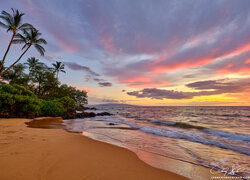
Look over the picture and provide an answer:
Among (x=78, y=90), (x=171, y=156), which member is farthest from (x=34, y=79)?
(x=171, y=156)

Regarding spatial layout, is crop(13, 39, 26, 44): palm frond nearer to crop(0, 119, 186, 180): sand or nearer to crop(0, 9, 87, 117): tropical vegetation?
crop(0, 9, 87, 117): tropical vegetation

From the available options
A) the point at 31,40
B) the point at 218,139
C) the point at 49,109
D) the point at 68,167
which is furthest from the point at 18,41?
the point at 218,139

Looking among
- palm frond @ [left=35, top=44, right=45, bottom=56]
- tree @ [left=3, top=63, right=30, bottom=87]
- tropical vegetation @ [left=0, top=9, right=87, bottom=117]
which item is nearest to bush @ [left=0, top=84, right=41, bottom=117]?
tropical vegetation @ [left=0, top=9, right=87, bottom=117]

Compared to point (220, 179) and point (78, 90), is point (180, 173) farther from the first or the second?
point (78, 90)

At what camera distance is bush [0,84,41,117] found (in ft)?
40.9

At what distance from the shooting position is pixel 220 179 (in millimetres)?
3213

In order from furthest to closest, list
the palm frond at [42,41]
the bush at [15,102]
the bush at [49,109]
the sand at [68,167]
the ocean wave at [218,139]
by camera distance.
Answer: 1. the palm frond at [42,41]
2. the bush at [49,109]
3. the bush at [15,102]
4. the ocean wave at [218,139]
5. the sand at [68,167]

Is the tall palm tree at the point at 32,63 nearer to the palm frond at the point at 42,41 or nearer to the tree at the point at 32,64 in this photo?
the tree at the point at 32,64

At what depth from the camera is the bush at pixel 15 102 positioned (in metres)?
12.5

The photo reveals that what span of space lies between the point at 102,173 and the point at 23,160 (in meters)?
2.30

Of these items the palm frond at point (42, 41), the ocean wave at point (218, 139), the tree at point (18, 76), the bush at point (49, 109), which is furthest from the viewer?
the tree at point (18, 76)

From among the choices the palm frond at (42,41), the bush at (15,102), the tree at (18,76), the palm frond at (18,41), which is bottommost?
the bush at (15,102)

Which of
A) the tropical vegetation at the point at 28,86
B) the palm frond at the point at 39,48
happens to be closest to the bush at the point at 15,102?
the tropical vegetation at the point at 28,86

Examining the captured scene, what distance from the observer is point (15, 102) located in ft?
44.1
